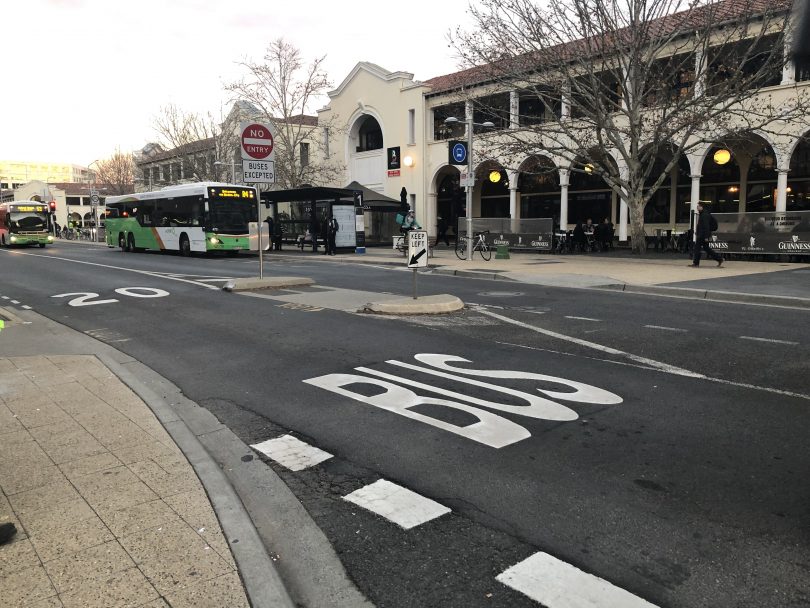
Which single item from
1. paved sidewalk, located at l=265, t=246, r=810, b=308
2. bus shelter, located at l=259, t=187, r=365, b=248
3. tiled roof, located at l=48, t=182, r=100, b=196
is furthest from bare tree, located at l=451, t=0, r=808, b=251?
tiled roof, located at l=48, t=182, r=100, b=196

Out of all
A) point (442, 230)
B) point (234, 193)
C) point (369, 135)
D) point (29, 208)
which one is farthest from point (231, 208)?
point (29, 208)

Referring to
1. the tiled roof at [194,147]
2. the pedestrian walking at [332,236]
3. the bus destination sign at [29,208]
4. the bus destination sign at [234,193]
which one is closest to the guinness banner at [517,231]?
the pedestrian walking at [332,236]

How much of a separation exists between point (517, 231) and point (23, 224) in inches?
1380

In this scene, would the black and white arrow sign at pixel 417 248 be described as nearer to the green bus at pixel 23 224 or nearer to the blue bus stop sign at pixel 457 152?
the blue bus stop sign at pixel 457 152

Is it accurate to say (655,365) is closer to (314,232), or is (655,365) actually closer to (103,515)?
(103,515)

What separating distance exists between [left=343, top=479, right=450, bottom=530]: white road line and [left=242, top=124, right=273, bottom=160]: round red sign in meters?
10.9

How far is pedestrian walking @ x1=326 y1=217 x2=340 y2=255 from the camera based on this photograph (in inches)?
1163

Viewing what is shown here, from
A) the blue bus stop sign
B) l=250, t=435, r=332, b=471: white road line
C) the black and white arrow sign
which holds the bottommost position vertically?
l=250, t=435, r=332, b=471: white road line

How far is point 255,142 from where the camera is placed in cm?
1357

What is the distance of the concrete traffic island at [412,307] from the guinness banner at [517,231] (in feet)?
60.3

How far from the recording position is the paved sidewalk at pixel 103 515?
2.78 meters

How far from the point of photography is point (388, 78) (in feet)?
136

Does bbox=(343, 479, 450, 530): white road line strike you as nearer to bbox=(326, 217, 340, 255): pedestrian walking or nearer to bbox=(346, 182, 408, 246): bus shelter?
bbox=(326, 217, 340, 255): pedestrian walking

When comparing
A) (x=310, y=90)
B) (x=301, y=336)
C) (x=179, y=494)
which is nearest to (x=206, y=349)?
(x=301, y=336)
